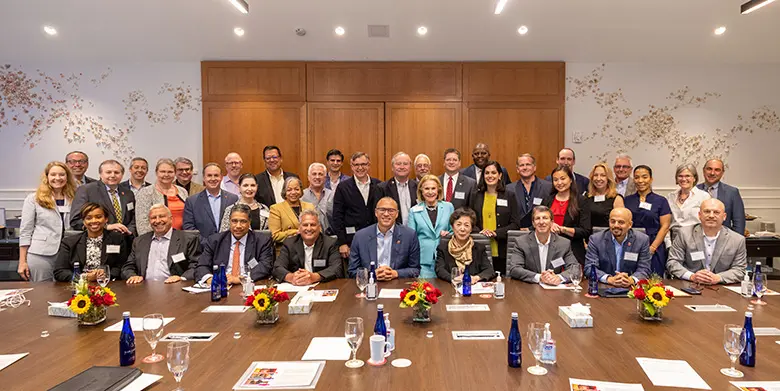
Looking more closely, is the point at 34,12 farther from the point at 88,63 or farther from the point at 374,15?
the point at 374,15

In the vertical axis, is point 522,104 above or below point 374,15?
below

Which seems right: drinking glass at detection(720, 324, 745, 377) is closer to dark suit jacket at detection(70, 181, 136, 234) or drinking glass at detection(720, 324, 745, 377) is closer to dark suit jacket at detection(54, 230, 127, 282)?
dark suit jacket at detection(54, 230, 127, 282)

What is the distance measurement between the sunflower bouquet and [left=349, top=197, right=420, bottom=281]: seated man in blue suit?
1705 mm

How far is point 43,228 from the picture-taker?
459 cm

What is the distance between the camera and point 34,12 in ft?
20.8

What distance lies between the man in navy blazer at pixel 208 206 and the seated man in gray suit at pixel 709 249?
152 inches

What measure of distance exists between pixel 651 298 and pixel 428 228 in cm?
207

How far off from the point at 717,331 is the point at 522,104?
5212 millimetres

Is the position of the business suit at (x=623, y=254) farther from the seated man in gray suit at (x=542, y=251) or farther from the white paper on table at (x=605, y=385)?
the white paper on table at (x=605, y=385)

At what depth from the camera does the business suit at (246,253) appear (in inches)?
154

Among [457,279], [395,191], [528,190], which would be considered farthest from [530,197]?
[457,279]

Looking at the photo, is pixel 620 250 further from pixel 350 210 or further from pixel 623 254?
pixel 350 210

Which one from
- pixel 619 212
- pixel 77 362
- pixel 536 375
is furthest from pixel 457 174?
pixel 77 362

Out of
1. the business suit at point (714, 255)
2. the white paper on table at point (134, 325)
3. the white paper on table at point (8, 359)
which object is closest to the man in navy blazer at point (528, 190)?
the business suit at point (714, 255)
